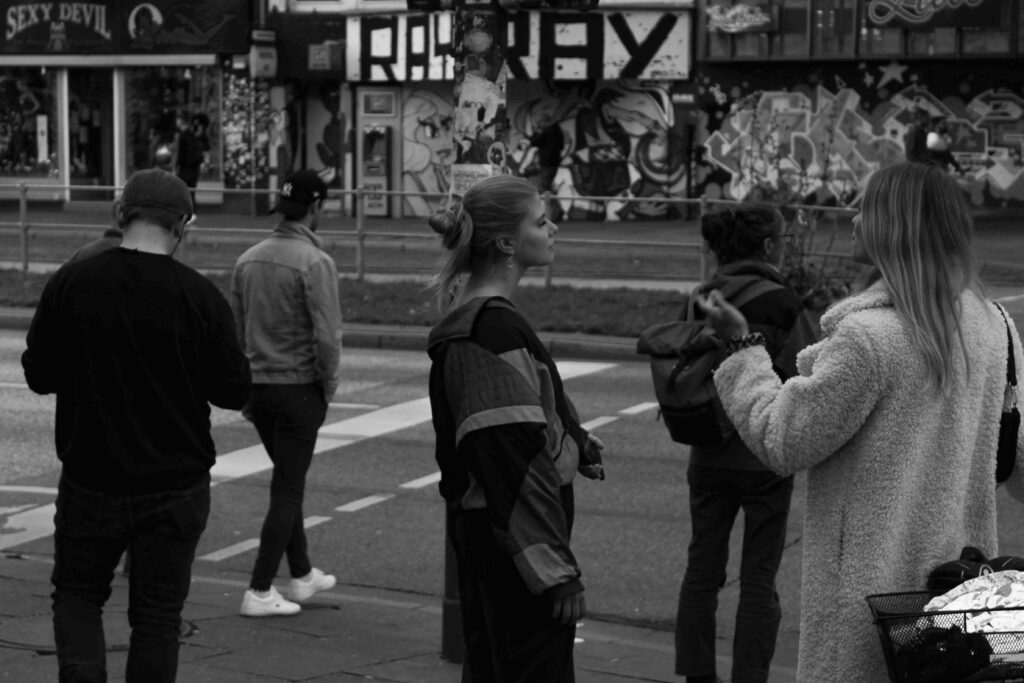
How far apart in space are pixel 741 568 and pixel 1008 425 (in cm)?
227

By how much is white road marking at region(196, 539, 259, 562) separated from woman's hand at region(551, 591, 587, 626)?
4942 mm

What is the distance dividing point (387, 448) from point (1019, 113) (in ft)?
65.1

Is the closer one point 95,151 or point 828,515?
point 828,515

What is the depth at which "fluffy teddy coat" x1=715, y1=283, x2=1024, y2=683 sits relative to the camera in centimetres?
357

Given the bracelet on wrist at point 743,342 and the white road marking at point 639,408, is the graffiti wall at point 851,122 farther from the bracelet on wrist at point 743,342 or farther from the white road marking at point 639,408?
the bracelet on wrist at point 743,342

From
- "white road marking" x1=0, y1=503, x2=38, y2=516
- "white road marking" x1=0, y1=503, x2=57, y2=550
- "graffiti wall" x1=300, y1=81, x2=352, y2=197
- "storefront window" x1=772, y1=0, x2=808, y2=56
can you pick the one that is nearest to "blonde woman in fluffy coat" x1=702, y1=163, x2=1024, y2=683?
"white road marking" x1=0, y1=503, x2=57, y2=550

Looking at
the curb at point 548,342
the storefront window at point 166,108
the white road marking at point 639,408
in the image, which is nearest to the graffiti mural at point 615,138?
the storefront window at point 166,108

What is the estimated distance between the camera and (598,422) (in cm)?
1236

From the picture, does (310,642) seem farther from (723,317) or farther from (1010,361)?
(1010,361)

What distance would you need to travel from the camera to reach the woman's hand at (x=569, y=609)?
392 centimetres

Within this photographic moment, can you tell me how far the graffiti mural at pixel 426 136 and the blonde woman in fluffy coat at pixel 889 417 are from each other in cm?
2836

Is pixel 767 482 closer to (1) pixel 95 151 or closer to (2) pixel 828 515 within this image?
(2) pixel 828 515

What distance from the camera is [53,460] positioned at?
35.6 ft

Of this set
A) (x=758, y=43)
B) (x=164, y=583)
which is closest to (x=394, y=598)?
(x=164, y=583)
